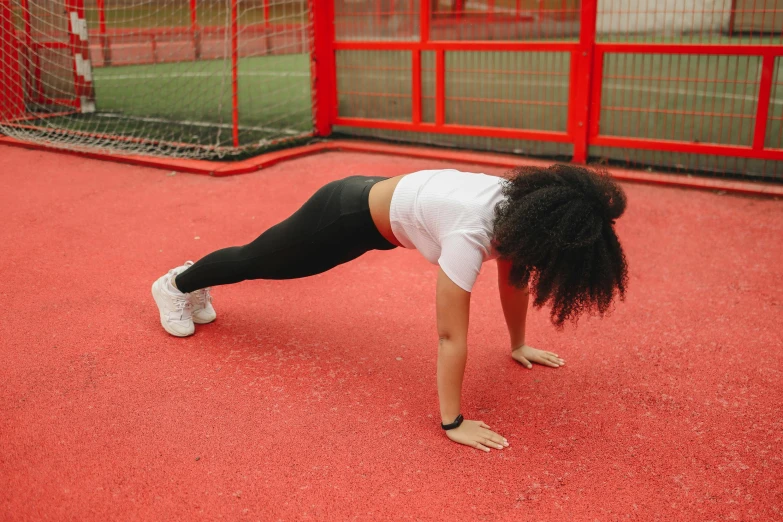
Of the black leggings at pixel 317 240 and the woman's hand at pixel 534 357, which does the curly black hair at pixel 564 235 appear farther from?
the woman's hand at pixel 534 357

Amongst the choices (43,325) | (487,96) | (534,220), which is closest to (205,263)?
(43,325)

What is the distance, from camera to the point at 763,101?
6.31 metres

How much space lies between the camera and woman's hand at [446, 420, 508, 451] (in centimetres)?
291

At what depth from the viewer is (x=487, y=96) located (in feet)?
24.9

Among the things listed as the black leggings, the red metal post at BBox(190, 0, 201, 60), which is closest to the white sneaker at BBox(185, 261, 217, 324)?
the black leggings

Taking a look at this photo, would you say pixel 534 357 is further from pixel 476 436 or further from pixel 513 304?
pixel 476 436

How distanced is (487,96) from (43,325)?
505cm

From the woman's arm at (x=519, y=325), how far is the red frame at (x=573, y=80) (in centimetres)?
386

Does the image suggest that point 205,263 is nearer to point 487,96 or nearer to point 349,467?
point 349,467

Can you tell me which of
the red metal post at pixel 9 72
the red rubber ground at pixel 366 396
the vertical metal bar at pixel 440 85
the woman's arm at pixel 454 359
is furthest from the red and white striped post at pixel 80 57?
the woman's arm at pixel 454 359

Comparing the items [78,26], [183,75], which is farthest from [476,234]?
[183,75]

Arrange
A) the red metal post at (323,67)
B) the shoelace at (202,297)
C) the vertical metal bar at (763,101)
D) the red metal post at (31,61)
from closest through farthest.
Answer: the shoelace at (202,297), the vertical metal bar at (763,101), the red metal post at (323,67), the red metal post at (31,61)

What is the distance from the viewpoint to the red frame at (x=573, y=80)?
6.36 metres

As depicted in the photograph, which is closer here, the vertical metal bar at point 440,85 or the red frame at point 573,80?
the red frame at point 573,80
